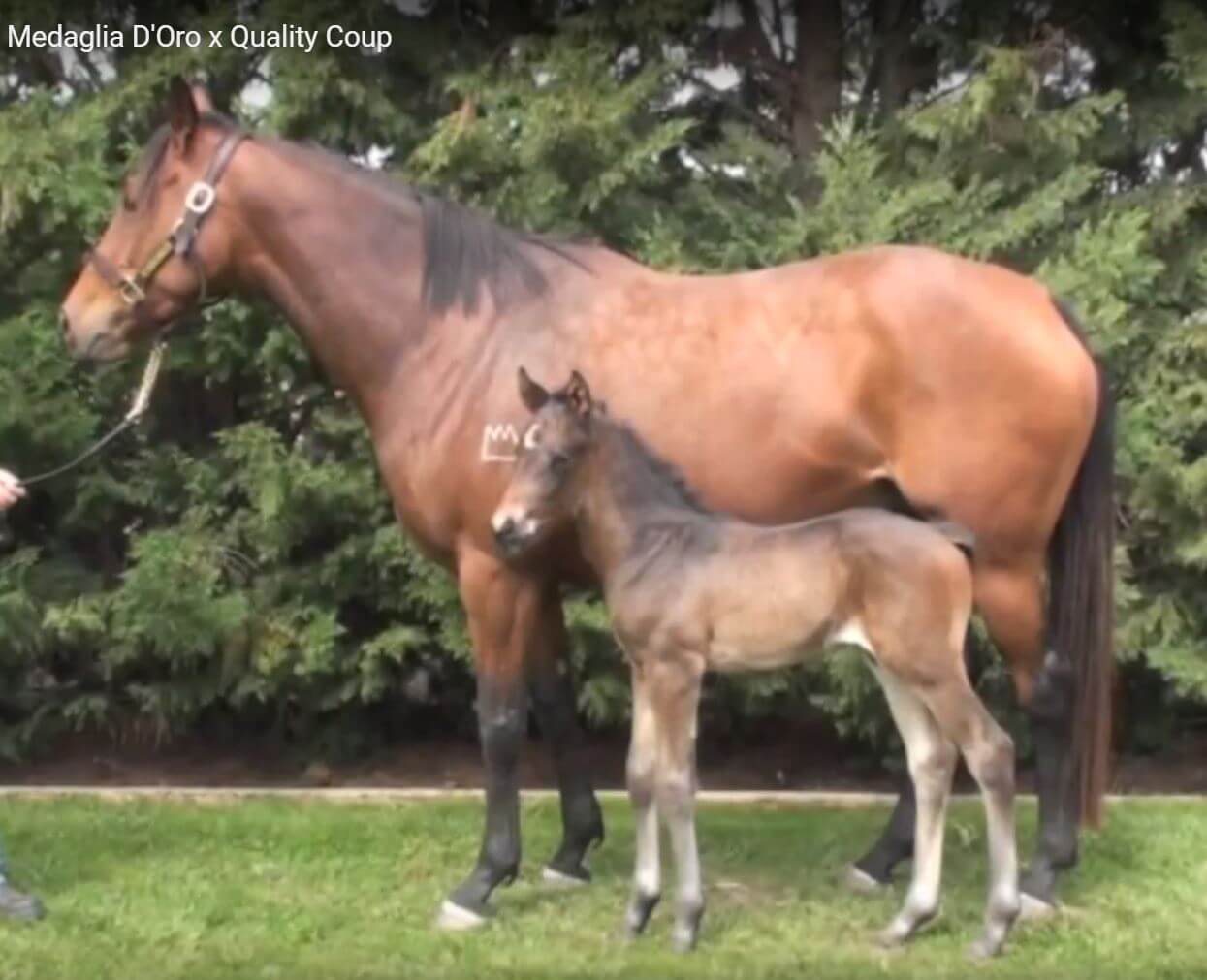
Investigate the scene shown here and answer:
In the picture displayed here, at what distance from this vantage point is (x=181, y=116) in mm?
4363

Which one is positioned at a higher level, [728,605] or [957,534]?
[957,534]

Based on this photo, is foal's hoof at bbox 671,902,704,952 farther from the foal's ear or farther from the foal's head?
the foal's ear

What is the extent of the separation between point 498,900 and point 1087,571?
1881 millimetres

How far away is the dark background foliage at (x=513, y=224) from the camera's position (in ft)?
19.5

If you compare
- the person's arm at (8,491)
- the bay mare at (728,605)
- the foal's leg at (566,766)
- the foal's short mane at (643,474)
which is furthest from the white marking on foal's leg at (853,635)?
the person's arm at (8,491)

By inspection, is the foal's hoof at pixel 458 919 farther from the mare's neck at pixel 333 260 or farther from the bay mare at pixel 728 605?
the mare's neck at pixel 333 260

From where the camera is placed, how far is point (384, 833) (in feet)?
17.5

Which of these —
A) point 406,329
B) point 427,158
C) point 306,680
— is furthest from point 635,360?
point 306,680

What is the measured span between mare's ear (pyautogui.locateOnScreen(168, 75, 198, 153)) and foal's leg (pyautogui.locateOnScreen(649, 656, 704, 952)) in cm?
190

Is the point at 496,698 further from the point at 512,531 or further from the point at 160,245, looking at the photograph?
the point at 160,245

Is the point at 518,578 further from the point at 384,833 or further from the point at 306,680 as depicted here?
the point at 306,680

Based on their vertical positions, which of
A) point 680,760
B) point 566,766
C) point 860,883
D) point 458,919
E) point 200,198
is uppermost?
point 200,198

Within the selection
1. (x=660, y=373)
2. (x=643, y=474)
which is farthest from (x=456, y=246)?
(x=643, y=474)

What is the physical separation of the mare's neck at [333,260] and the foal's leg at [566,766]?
0.94 m
